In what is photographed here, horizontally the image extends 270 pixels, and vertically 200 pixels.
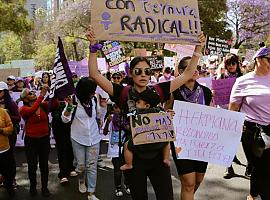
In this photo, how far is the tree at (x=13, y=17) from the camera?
22422 millimetres

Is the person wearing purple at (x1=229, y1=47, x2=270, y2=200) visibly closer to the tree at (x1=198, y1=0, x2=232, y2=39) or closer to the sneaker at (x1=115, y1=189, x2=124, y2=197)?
the sneaker at (x1=115, y1=189, x2=124, y2=197)

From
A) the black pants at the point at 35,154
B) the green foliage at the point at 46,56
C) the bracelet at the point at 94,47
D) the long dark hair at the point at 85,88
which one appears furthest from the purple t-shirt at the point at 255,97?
the green foliage at the point at 46,56

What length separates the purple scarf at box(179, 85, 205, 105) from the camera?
4.27 meters

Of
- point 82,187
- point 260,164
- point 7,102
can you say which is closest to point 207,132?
point 260,164

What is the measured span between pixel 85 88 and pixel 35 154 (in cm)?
119

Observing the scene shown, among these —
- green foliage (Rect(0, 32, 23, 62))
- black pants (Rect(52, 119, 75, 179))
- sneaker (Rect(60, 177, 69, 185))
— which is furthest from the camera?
green foliage (Rect(0, 32, 23, 62))

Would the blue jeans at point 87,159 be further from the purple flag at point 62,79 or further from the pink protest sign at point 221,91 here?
the pink protest sign at point 221,91

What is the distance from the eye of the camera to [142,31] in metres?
3.81

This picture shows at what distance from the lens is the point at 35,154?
5809mm

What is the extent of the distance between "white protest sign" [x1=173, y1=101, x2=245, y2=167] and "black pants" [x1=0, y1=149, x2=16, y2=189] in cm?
257

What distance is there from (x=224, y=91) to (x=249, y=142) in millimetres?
2071

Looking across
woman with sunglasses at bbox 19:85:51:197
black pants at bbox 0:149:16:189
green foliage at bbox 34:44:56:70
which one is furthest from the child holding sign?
green foliage at bbox 34:44:56:70

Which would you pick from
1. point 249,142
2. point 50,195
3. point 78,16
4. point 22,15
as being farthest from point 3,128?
point 78,16

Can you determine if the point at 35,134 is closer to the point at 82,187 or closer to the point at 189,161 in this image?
the point at 82,187
